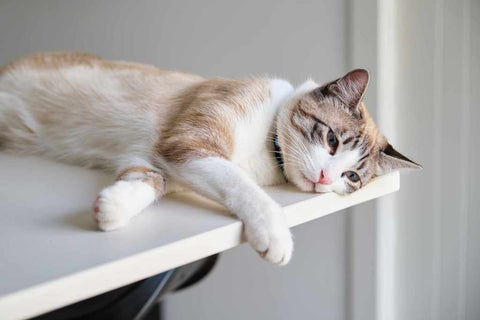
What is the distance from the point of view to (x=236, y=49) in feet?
5.13

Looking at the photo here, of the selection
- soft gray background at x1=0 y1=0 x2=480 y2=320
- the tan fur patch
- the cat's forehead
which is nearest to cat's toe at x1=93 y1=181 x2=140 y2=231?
the tan fur patch

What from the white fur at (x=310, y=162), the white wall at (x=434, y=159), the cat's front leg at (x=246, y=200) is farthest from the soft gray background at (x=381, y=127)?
the cat's front leg at (x=246, y=200)

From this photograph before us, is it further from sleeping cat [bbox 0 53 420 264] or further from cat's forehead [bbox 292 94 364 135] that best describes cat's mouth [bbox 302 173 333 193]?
cat's forehead [bbox 292 94 364 135]

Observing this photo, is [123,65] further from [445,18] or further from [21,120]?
[445,18]

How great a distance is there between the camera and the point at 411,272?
1.39 m

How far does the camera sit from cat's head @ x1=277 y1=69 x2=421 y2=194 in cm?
94

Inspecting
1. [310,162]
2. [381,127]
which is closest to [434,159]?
[381,127]

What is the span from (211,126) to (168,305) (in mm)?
1228

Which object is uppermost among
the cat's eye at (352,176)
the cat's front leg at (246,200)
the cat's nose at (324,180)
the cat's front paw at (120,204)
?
the cat's front paw at (120,204)

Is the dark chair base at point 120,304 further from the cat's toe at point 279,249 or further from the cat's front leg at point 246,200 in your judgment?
the cat's toe at point 279,249

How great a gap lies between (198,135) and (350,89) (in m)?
0.37

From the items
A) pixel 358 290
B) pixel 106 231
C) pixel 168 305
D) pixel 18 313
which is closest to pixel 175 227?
pixel 106 231

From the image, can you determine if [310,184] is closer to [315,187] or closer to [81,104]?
[315,187]

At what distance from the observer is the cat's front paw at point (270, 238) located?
0.68 metres
